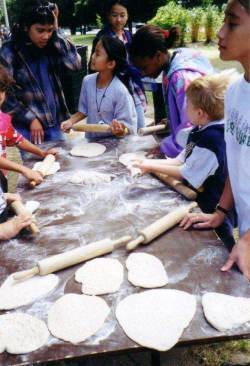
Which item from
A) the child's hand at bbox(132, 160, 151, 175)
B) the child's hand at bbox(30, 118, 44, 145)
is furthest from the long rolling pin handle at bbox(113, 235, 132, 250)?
the child's hand at bbox(30, 118, 44, 145)

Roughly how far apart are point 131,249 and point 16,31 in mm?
2513

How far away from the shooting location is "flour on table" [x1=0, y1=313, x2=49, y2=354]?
1231mm

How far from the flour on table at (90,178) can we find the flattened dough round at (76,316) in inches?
41.6

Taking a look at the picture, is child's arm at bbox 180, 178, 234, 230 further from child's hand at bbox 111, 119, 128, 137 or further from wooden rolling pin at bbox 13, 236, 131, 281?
child's hand at bbox 111, 119, 128, 137

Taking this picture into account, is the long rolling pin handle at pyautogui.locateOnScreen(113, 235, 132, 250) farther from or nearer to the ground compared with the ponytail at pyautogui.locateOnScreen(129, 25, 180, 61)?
nearer to the ground

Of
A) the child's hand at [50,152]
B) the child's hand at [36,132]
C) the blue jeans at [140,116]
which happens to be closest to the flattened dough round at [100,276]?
the child's hand at [50,152]

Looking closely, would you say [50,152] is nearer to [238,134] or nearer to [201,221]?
[201,221]

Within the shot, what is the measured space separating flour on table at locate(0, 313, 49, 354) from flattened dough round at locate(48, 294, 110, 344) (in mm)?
42

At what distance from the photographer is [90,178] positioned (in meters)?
2.43

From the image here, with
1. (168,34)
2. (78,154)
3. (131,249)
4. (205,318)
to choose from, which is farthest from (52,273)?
(168,34)

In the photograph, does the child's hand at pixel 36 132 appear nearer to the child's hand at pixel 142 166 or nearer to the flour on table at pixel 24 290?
the child's hand at pixel 142 166

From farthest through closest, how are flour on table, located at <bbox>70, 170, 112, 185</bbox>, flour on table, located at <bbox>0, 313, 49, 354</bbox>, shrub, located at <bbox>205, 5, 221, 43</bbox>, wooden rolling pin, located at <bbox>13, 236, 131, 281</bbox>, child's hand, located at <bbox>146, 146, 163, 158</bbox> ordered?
1. shrub, located at <bbox>205, 5, 221, 43</bbox>
2. child's hand, located at <bbox>146, 146, 163, 158</bbox>
3. flour on table, located at <bbox>70, 170, 112, 185</bbox>
4. wooden rolling pin, located at <bbox>13, 236, 131, 281</bbox>
5. flour on table, located at <bbox>0, 313, 49, 354</bbox>

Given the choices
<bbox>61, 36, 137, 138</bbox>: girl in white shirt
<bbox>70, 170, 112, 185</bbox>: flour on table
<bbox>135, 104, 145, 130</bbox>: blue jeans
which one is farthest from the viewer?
<bbox>135, 104, 145, 130</bbox>: blue jeans

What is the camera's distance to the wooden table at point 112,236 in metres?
1.24
